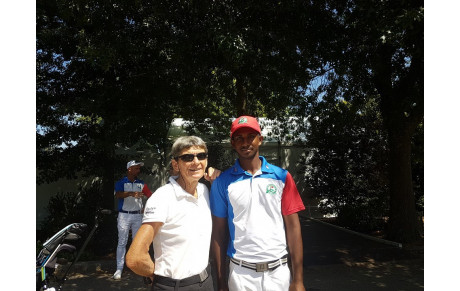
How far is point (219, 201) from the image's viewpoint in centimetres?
281

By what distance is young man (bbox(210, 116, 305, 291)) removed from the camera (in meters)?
2.71

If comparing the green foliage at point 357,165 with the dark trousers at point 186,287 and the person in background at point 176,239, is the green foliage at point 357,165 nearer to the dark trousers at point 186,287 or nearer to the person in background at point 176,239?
the person in background at point 176,239

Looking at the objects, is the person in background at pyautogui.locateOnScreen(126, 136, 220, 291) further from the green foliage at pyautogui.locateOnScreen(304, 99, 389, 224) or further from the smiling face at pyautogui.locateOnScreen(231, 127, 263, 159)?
the green foliage at pyautogui.locateOnScreen(304, 99, 389, 224)

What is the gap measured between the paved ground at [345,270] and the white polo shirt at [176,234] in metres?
4.35

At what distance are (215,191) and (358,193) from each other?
10531mm

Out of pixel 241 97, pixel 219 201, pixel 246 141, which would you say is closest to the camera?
pixel 219 201

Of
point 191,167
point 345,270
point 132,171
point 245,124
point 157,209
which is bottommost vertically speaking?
point 345,270

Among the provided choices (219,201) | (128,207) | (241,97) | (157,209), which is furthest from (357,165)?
(157,209)

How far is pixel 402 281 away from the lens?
666 centimetres

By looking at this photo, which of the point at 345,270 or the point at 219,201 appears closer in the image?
the point at 219,201

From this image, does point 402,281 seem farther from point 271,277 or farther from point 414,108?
point 271,277

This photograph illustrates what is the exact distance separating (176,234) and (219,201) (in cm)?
49

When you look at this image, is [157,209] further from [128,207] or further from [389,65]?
[389,65]

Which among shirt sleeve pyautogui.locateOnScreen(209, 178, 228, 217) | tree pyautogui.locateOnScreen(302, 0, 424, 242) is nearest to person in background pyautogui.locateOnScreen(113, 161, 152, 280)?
tree pyautogui.locateOnScreen(302, 0, 424, 242)
